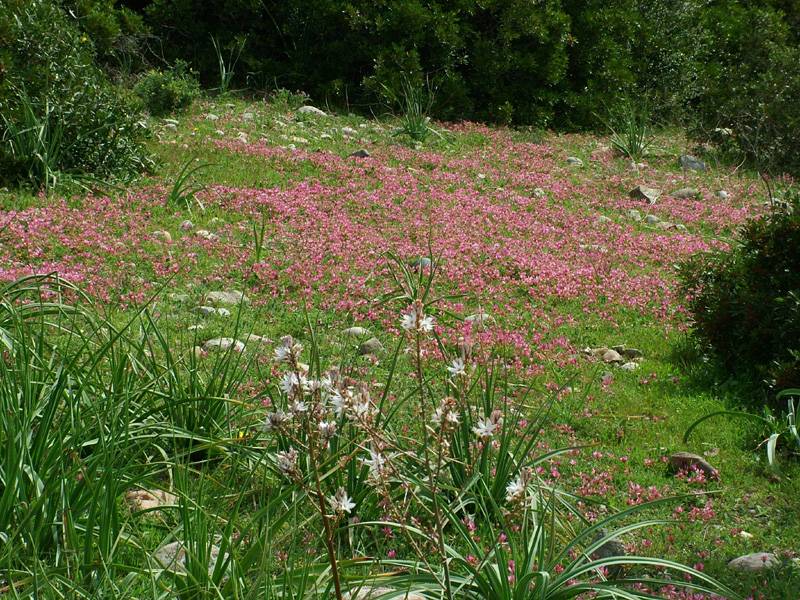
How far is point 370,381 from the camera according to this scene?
17.5 ft

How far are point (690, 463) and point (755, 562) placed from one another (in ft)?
3.24

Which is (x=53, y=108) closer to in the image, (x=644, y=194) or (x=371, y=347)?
(x=371, y=347)

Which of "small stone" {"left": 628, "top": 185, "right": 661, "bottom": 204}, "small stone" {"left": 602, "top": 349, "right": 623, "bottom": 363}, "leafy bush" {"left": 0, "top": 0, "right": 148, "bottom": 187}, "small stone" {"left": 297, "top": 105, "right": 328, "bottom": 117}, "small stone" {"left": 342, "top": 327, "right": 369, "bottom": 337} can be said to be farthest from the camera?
"small stone" {"left": 297, "top": 105, "right": 328, "bottom": 117}

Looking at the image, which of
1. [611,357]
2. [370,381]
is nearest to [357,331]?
[370,381]

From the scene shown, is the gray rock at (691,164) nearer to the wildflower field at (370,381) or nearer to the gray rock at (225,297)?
the wildflower field at (370,381)

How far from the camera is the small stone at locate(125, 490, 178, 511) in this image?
12.4 ft

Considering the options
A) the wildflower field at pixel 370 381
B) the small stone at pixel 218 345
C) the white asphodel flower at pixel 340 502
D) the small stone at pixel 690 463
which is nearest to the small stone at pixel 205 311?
the wildflower field at pixel 370 381

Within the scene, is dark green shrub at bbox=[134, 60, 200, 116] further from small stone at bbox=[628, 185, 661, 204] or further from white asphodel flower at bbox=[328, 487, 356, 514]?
white asphodel flower at bbox=[328, 487, 356, 514]

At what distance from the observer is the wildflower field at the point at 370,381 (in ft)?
9.59

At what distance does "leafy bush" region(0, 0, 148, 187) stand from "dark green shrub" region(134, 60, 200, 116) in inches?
98.4

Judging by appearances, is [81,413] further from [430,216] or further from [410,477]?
[430,216]

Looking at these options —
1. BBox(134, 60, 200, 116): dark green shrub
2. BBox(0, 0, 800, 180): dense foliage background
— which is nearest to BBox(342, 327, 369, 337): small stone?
BBox(134, 60, 200, 116): dark green shrub

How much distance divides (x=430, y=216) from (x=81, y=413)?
229 inches

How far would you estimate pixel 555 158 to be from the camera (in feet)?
42.1
